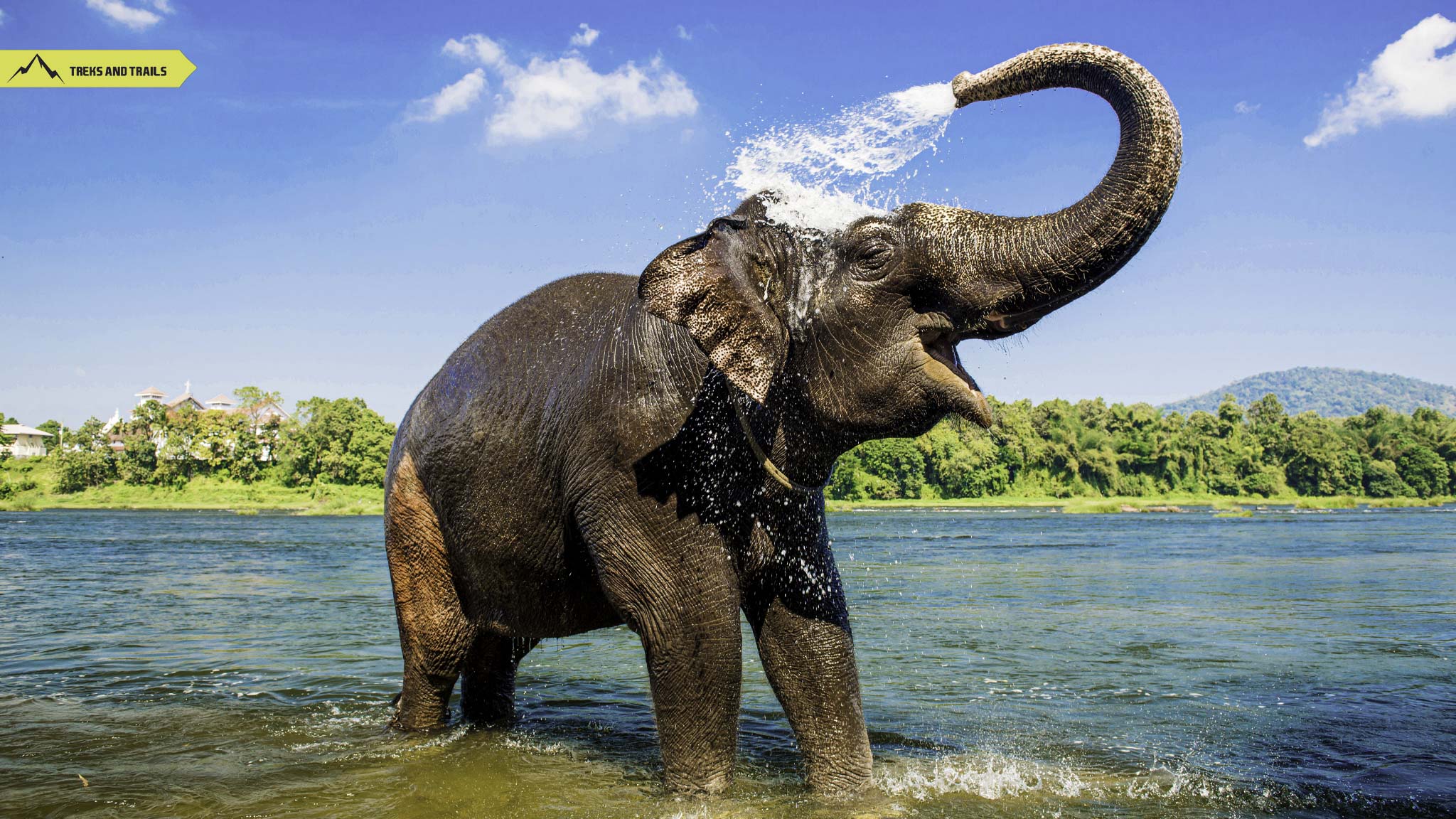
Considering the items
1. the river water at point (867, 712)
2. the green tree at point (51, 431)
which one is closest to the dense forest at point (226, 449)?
the green tree at point (51, 431)

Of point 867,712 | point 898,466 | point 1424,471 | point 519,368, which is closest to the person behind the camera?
point 519,368

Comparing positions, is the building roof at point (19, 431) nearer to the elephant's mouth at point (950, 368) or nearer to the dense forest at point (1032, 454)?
the dense forest at point (1032, 454)

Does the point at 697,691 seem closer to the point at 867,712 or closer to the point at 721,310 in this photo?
the point at 721,310

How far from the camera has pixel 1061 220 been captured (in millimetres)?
3266

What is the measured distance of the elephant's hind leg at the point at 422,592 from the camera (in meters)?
5.28

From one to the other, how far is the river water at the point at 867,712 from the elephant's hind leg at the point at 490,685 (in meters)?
0.15

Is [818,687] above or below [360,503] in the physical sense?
above

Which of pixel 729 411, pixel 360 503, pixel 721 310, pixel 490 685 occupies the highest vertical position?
pixel 721 310

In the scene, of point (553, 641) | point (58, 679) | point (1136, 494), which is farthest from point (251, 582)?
point (1136, 494)

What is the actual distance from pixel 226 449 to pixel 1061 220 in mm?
100314

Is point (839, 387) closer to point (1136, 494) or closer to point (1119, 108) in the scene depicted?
point (1119, 108)

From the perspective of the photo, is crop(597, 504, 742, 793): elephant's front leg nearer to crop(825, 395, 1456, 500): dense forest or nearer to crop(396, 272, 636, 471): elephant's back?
crop(396, 272, 636, 471): elephant's back

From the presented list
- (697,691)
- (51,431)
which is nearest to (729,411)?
(697,691)

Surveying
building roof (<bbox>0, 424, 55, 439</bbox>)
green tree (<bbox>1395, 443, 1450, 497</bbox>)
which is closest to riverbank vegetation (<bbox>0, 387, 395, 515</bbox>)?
building roof (<bbox>0, 424, 55, 439</bbox>)
